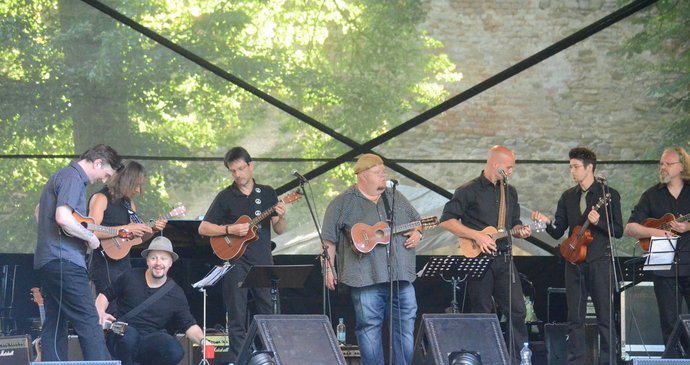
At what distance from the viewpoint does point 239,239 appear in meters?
11.3

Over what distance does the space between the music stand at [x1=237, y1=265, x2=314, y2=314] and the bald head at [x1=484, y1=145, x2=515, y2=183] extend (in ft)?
5.78

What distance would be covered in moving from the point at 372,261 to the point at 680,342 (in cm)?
252

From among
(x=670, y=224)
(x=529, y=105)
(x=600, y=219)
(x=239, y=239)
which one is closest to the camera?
(x=600, y=219)

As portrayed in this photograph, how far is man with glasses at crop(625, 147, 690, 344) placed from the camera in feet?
36.2

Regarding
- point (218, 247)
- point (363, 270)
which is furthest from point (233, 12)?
point (363, 270)

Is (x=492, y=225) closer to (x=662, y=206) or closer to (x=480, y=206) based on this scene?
(x=480, y=206)

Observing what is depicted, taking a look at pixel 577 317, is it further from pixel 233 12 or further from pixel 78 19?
pixel 78 19

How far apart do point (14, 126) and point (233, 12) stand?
2747mm

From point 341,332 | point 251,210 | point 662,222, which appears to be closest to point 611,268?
point 662,222

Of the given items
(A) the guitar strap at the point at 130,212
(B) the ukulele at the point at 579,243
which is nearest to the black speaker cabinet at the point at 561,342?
(B) the ukulele at the point at 579,243

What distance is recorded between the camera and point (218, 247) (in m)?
11.4

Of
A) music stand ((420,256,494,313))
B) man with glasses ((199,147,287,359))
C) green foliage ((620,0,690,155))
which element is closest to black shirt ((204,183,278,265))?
man with glasses ((199,147,287,359))

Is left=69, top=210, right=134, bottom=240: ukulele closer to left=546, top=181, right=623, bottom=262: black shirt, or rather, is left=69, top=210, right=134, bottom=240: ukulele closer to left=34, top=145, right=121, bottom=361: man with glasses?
left=34, top=145, right=121, bottom=361: man with glasses

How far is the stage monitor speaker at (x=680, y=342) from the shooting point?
9312 millimetres
